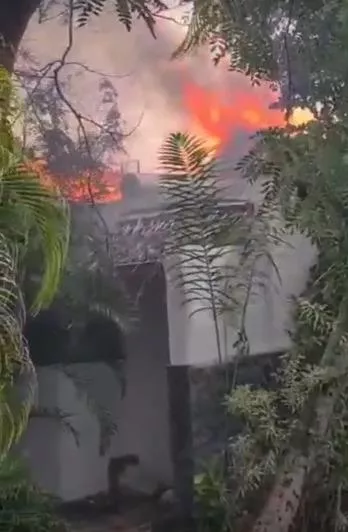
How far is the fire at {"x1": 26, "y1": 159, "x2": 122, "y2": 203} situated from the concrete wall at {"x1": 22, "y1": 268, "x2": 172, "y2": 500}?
28 cm

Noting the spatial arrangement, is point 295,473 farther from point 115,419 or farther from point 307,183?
point 307,183

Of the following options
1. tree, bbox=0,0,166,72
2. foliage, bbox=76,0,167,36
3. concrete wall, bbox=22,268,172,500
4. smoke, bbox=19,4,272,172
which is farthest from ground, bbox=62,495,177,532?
foliage, bbox=76,0,167,36

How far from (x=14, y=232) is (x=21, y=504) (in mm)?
961

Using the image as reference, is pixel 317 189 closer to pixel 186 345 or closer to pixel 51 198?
pixel 186 345

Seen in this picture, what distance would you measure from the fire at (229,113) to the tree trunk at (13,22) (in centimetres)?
56

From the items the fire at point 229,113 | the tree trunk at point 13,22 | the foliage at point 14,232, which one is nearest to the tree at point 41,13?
the tree trunk at point 13,22

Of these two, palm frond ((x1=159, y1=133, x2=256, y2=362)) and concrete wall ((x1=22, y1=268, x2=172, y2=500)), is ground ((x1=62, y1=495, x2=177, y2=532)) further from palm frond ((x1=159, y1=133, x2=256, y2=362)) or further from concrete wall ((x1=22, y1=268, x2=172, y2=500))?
palm frond ((x1=159, y1=133, x2=256, y2=362))

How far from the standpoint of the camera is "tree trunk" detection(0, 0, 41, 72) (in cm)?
262

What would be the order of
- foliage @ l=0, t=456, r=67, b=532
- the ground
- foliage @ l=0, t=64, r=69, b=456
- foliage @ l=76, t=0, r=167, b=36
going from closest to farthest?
1. foliage @ l=0, t=64, r=69, b=456
2. foliage @ l=0, t=456, r=67, b=532
3. the ground
4. foliage @ l=76, t=0, r=167, b=36

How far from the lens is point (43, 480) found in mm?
2611

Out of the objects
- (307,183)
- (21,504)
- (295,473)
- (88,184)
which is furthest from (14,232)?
(295,473)

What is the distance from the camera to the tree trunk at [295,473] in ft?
8.84

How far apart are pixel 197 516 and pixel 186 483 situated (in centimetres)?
11

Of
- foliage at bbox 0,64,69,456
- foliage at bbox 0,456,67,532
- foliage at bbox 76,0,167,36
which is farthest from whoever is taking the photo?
foliage at bbox 76,0,167,36
